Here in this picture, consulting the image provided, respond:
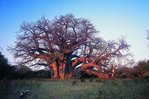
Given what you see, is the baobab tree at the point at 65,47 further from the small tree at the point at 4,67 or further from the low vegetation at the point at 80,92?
the low vegetation at the point at 80,92

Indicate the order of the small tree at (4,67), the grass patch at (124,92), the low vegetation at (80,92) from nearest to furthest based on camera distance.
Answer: the grass patch at (124,92) → the low vegetation at (80,92) → the small tree at (4,67)

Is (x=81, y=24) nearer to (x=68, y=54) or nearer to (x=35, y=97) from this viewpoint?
(x=68, y=54)

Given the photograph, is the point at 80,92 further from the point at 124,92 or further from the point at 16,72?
the point at 16,72

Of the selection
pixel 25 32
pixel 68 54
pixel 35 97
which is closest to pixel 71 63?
pixel 68 54

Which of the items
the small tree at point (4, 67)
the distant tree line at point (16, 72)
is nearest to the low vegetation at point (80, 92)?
the small tree at point (4, 67)

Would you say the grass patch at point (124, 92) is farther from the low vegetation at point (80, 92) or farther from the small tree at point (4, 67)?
the small tree at point (4, 67)

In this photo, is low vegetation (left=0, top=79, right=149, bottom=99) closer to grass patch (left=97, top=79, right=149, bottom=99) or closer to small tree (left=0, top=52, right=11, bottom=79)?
grass patch (left=97, top=79, right=149, bottom=99)

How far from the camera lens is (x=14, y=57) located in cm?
3372

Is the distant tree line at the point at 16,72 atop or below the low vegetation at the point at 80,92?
atop

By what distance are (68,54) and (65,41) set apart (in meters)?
1.92

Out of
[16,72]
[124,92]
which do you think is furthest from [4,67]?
[124,92]

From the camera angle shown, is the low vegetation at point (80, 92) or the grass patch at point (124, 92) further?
the low vegetation at point (80, 92)

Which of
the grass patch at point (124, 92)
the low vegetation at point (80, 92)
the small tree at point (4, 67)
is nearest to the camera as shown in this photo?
the grass patch at point (124, 92)

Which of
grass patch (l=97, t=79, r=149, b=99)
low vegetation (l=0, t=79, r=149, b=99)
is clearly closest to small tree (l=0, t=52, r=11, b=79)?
low vegetation (l=0, t=79, r=149, b=99)
